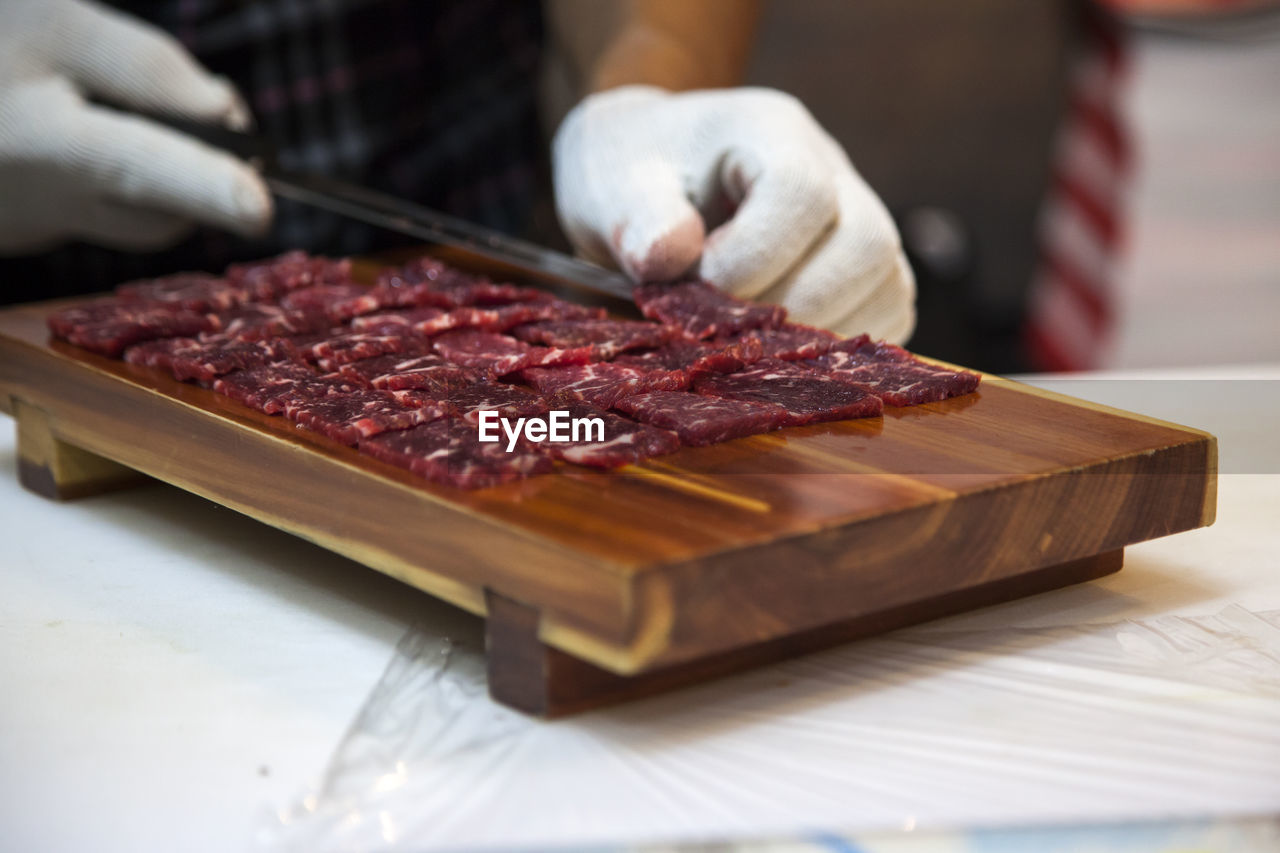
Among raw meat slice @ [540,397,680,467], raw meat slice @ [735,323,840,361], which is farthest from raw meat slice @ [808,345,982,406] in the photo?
raw meat slice @ [540,397,680,467]

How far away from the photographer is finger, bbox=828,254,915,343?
245 cm

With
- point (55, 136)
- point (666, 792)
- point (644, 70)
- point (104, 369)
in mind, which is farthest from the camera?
point (644, 70)

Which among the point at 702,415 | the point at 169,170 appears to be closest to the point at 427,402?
the point at 702,415

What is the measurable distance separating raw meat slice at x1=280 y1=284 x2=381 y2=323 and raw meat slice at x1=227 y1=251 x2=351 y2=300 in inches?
0.9

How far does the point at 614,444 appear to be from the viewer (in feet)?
4.89

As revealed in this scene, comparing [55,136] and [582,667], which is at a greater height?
[55,136]

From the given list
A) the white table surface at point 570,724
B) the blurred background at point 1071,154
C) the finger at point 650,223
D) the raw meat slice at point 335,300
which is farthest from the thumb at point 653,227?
the blurred background at point 1071,154

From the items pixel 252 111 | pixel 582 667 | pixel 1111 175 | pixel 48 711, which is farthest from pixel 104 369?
pixel 1111 175

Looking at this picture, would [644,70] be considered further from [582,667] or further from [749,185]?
[582,667]

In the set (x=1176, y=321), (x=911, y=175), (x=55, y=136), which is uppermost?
(x=55, y=136)

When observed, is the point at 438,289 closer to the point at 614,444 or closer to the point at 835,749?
the point at 614,444

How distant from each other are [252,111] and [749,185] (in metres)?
1.58

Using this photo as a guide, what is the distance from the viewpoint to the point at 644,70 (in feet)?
10.4

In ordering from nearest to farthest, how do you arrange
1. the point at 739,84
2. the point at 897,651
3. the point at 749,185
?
the point at 897,651 → the point at 749,185 → the point at 739,84
